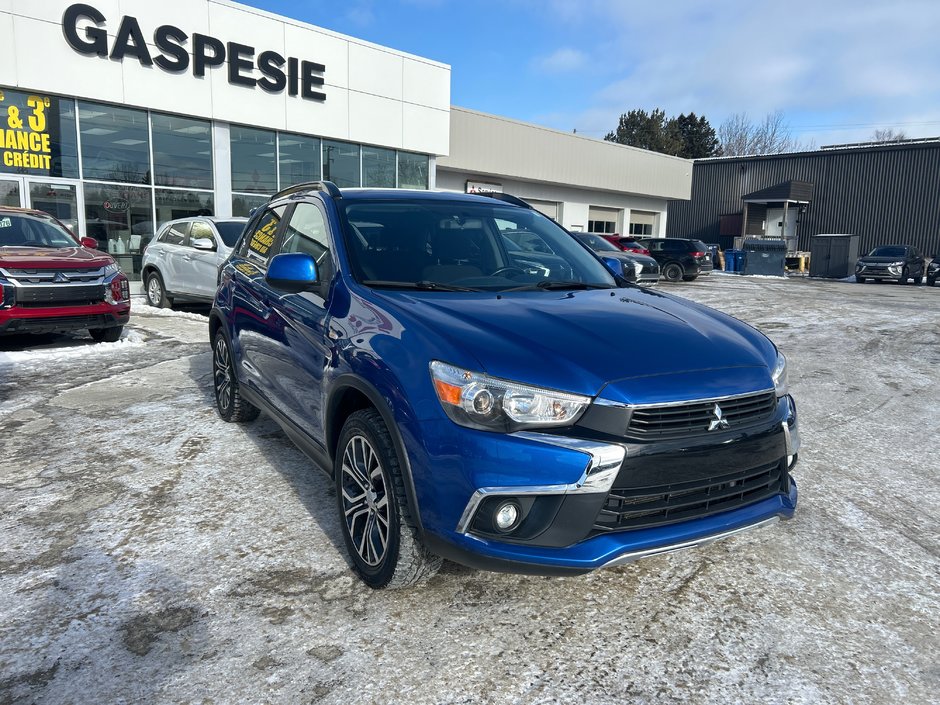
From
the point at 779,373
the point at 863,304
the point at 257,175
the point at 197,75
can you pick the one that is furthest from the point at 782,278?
the point at 779,373

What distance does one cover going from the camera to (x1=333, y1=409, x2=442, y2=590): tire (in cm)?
270

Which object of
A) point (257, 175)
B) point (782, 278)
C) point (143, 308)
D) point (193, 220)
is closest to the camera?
point (193, 220)

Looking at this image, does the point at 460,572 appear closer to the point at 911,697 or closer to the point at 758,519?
the point at 758,519

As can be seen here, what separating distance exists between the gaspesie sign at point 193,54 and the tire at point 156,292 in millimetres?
5383

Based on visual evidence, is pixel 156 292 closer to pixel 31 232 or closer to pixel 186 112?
pixel 31 232

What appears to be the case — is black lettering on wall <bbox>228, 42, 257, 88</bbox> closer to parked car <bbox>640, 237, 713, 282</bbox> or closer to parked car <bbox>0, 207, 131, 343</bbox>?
parked car <bbox>0, 207, 131, 343</bbox>

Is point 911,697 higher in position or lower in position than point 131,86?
lower

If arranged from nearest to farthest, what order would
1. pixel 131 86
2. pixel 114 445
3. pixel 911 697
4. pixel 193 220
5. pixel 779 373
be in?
pixel 911 697, pixel 779 373, pixel 114 445, pixel 193 220, pixel 131 86

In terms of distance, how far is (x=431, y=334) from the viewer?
8.73 ft

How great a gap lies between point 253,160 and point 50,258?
9818mm

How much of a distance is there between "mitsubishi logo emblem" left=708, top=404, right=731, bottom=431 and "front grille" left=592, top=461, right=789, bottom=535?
0.62 ft

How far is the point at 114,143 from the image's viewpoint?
14875mm

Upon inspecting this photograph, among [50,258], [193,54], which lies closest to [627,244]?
[193,54]

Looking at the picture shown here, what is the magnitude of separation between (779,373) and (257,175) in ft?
54.1
